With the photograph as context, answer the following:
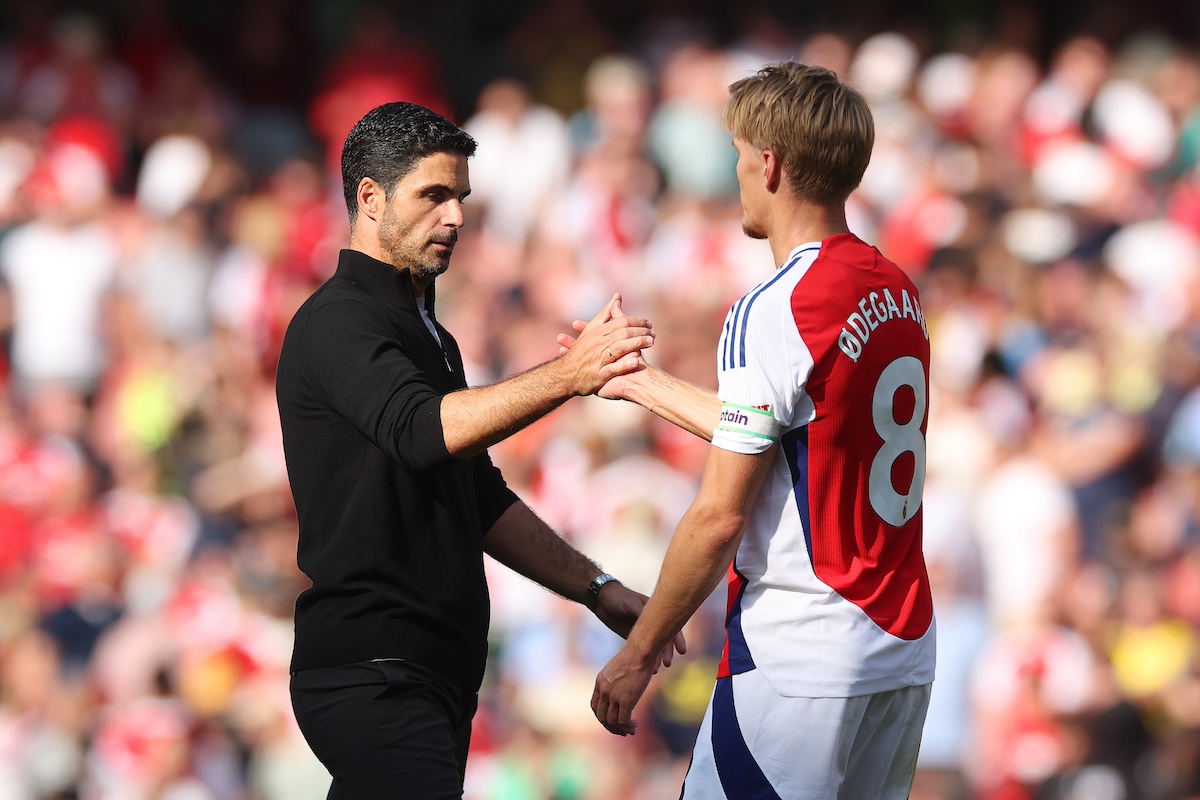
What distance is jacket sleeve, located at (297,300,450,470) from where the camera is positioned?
11.3 feet

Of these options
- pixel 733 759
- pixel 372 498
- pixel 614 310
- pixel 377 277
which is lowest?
pixel 733 759

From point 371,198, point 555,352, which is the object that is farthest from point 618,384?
point 555,352

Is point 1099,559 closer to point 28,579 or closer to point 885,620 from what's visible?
point 885,620

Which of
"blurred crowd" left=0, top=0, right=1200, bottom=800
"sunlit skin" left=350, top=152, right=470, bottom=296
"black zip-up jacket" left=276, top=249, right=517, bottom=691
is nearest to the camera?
"black zip-up jacket" left=276, top=249, right=517, bottom=691

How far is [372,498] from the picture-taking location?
11.7 ft

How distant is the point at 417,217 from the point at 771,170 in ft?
2.99

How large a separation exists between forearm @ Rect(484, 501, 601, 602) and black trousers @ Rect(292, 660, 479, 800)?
1.87ft

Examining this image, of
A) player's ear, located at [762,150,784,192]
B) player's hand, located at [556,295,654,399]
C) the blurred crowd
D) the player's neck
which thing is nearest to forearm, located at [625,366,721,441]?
player's hand, located at [556,295,654,399]

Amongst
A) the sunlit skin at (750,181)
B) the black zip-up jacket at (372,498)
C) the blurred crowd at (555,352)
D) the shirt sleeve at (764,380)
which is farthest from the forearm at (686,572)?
the blurred crowd at (555,352)

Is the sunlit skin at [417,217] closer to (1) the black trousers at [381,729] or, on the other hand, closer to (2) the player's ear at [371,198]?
(2) the player's ear at [371,198]

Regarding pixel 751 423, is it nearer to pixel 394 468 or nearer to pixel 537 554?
pixel 394 468

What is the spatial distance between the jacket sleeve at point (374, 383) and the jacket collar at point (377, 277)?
0.40ft

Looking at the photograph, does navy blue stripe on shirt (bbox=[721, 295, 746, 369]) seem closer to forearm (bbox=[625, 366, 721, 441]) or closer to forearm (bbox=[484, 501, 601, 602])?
forearm (bbox=[625, 366, 721, 441])

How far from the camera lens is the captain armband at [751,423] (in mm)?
3279
